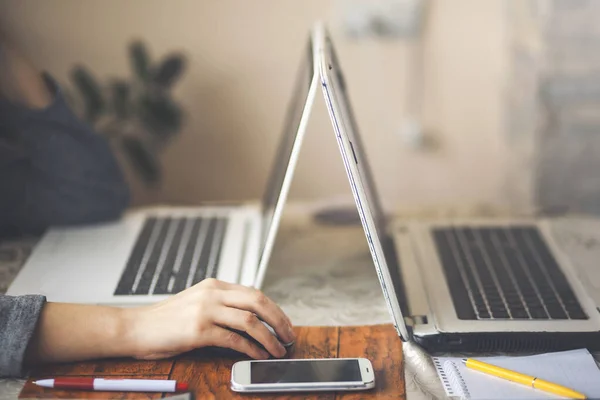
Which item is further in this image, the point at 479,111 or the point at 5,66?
the point at 479,111

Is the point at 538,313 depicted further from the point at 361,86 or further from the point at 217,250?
the point at 361,86

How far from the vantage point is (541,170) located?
58.9 inches

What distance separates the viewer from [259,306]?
2.96 ft

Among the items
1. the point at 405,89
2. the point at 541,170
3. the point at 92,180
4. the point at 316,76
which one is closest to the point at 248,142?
the point at 405,89

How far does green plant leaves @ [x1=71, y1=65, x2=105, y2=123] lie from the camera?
1.58 meters

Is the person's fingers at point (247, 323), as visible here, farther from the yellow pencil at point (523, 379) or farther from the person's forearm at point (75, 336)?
the yellow pencil at point (523, 379)

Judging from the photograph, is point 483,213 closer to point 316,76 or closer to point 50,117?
point 316,76

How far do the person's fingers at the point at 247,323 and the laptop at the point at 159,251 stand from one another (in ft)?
0.41

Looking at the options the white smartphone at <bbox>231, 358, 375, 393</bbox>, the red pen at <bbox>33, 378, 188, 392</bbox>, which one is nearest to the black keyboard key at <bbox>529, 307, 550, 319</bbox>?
the white smartphone at <bbox>231, 358, 375, 393</bbox>

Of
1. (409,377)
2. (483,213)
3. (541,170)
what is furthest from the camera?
(541,170)

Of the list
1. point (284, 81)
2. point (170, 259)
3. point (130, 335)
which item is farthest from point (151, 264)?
point (284, 81)

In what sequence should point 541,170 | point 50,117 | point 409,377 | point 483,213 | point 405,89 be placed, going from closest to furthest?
1. point 409,377
2. point 50,117
3. point 483,213
4. point 541,170
5. point 405,89

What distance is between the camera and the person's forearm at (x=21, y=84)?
125 cm

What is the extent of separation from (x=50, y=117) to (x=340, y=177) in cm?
72
